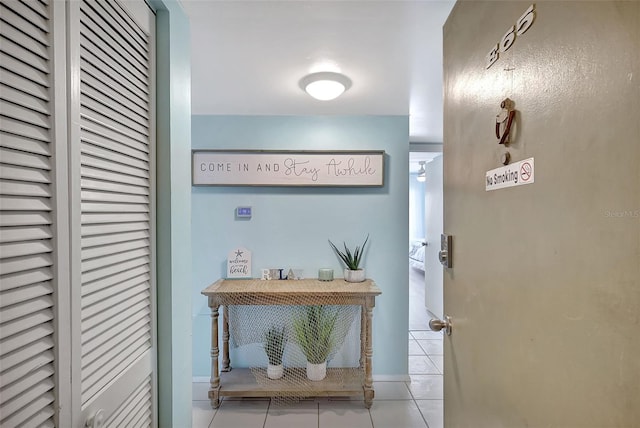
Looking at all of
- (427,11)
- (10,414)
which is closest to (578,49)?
(427,11)

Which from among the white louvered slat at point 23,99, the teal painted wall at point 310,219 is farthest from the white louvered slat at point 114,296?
the teal painted wall at point 310,219

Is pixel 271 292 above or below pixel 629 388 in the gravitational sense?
below

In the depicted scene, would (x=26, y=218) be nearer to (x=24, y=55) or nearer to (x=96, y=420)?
(x=24, y=55)

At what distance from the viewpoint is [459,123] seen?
0.93m

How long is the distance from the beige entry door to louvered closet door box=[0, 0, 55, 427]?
3.15 ft

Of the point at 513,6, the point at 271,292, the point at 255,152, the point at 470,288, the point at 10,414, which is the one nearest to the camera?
the point at 10,414

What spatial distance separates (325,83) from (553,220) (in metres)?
1.48

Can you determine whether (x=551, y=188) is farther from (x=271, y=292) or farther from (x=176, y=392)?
(x=271, y=292)

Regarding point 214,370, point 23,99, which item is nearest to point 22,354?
point 23,99

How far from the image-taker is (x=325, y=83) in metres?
1.72

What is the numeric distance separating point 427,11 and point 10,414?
1.69 metres

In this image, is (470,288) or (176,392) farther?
(176,392)

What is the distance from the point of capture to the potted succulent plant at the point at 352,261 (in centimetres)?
228

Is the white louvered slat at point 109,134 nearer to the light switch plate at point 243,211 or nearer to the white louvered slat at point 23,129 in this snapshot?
the white louvered slat at point 23,129
